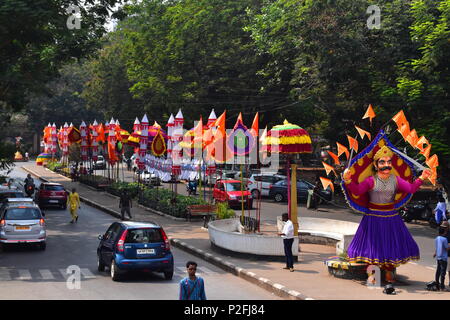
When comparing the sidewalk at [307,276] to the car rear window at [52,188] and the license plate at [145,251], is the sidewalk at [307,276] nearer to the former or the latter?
the license plate at [145,251]

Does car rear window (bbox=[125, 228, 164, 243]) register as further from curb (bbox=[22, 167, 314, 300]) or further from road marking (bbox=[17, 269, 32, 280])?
road marking (bbox=[17, 269, 32, 280])

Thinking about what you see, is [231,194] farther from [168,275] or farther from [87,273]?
[168,275]

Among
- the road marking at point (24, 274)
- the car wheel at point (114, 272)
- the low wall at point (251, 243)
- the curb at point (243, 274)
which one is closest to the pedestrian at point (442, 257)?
the curb at point (243, 274)

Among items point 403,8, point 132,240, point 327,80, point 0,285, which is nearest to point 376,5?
point 403,8

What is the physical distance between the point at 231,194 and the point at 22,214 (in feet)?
52.6

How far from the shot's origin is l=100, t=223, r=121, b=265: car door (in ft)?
53.9

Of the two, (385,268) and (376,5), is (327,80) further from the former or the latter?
(385,268)

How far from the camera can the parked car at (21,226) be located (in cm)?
2064

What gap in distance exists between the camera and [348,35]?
31141 millimetres

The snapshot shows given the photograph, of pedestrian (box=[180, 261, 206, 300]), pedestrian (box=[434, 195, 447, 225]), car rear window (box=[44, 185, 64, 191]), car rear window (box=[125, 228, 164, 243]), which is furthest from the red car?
pedestrian (box=[180, 261, 206, 300])

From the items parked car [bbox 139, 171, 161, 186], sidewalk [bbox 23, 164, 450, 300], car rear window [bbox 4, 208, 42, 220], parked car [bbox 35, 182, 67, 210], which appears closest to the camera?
sidewalk [bbox 23, 164, 450, 300]

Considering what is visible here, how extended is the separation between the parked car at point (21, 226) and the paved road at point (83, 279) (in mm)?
487

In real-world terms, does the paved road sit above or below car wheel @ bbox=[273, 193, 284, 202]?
below

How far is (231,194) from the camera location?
3550 centimetres
